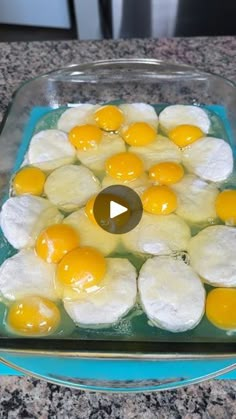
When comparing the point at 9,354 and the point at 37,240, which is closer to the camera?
the point at 9,354

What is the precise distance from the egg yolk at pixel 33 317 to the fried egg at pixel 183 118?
2.23ft

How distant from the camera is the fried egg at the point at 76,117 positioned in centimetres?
141

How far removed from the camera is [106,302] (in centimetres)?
97

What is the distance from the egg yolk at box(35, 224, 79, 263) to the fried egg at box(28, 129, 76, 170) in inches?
11.5

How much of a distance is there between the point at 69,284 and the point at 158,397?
28 centimetres

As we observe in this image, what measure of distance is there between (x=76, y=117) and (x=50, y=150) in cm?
15

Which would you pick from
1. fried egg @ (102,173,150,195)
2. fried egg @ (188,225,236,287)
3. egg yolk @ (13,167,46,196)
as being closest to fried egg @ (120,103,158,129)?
fried egg @ (102,173,150,195)

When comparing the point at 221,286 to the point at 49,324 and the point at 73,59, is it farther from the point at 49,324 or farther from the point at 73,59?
the point at 73,59

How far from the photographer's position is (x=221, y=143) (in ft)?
4.34

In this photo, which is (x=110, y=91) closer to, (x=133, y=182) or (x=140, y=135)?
(x=140, y=135)

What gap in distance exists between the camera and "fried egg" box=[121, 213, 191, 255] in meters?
1.10

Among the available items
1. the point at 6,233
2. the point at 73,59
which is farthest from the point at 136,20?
the point at 6,233
